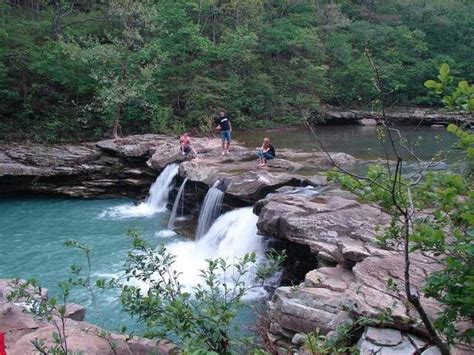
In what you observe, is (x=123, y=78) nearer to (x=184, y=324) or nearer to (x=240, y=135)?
(x=240, y=135)

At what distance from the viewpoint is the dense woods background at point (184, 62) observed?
20.2 meters

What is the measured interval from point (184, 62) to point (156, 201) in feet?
31.8

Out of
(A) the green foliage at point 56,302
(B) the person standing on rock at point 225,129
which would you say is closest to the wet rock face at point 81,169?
(B) the person standing on rock at point 225,129

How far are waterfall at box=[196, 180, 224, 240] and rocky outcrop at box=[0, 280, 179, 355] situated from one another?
6.38 meters

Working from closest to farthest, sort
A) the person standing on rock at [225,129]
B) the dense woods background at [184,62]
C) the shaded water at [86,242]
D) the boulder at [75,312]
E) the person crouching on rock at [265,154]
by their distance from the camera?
the boulder at [75,312] < the shaded water at [86,242] < the person crouching on rock at [265,154] < the person standing on rock at [225,129] < the dense woods background at [184,62]

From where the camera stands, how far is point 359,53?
105ft

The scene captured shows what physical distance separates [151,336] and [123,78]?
1804 cm

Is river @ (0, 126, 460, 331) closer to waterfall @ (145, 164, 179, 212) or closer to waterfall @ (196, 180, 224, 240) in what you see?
waterfall @ (145, 164, 179, 212)

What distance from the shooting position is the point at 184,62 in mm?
23656

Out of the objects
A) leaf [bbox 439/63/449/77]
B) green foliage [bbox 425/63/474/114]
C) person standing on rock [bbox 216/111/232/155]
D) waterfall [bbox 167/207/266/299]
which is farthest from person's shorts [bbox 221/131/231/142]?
leaf [bbox 439/63/449/77]

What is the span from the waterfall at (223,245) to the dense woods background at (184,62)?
6285 millimetres

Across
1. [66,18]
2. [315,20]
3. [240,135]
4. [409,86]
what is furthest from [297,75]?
[66,18]

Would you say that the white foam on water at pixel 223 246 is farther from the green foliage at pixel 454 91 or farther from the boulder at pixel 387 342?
the green foliage at pixel 454 91

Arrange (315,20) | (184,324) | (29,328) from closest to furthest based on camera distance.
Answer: (184,324)
(29,328)
(315,20)
